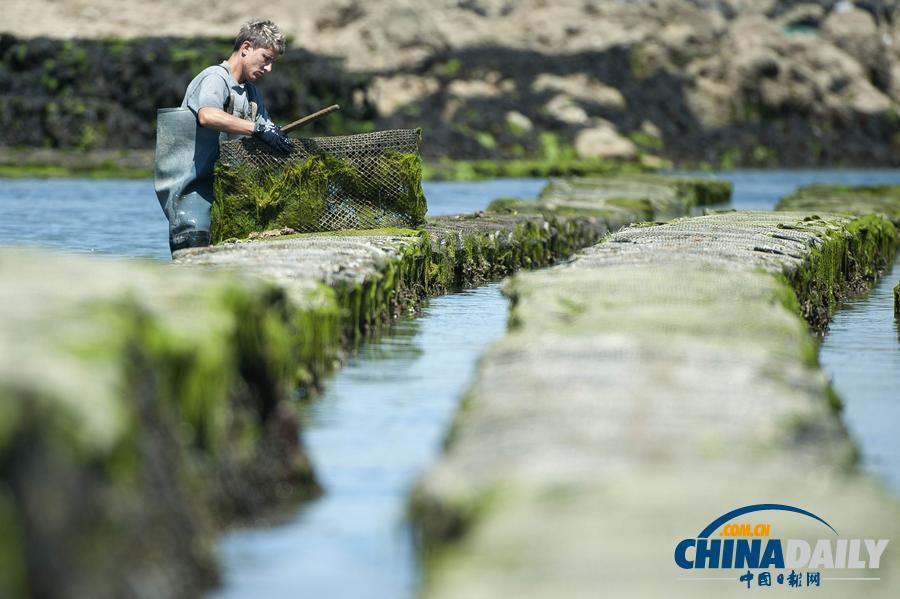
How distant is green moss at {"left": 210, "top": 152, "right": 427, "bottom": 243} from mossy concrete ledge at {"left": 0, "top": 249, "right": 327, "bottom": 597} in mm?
5076

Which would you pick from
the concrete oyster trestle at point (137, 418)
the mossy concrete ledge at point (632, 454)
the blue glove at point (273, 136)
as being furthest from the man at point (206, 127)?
the mossy concrete ledge at point (632, 454)

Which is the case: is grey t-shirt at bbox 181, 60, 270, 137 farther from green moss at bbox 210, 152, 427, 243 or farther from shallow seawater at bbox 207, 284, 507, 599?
shallow seawater at bbox 207, 284, 507, 599

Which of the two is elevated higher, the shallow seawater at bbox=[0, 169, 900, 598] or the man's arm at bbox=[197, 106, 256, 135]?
the man's arm at bbox=[197, 106, 256, 135]

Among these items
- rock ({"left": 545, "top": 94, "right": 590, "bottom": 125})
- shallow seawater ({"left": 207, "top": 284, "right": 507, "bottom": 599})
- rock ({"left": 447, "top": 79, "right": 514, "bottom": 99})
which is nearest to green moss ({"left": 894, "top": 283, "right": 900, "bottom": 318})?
shallow seawater ({"left": 207, "top": 284, "right": 507, "bottom": 599})

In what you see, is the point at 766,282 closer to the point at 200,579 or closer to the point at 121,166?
the point at 200,579

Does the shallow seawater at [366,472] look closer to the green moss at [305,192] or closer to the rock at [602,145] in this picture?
the green moss at [305,192]

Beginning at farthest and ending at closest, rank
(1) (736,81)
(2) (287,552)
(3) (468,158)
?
1. (1) (736,81)
2. (3) (468,158)
3. (2) (287,552)

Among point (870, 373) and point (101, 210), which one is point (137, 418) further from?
point (101, 210)

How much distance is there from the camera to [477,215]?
1639 centimetres

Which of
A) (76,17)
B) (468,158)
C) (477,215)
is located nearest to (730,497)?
(477,215)

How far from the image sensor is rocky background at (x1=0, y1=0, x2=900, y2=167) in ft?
167

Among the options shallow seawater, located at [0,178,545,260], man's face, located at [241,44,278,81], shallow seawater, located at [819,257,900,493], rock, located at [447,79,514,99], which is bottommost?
shallow seawater, located at [0,178,545,260]

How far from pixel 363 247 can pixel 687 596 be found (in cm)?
675

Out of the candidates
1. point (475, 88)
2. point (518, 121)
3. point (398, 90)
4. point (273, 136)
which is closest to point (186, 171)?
point (273, 136)
